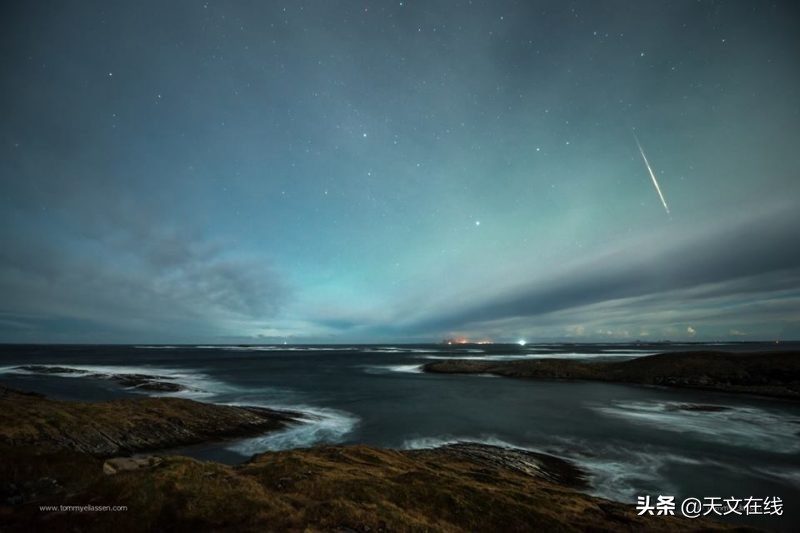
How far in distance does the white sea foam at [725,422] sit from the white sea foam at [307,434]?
32.1 metres

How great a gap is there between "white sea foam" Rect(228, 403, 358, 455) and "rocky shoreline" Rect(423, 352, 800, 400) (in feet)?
187

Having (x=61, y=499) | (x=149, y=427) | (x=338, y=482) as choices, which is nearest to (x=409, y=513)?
(x=338, y=482)

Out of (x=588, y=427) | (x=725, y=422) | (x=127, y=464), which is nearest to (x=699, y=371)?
(x=725, y=422)

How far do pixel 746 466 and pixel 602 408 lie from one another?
2175 centimetres

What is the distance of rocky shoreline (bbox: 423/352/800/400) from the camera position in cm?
5652

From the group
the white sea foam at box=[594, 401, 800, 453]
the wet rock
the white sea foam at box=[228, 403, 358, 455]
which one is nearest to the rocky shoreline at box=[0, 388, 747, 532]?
the wet rock

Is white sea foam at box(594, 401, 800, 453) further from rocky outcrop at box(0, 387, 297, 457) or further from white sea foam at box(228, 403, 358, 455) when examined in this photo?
rocky outcrop at box(0, 387, 297, 457)

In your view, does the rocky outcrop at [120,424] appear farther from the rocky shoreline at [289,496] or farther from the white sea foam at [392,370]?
the white sea foam at [392,370]

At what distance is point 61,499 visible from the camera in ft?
35.5

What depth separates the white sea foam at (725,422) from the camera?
32.2m

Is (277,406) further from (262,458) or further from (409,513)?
(409,513)

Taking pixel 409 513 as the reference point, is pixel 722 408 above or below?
below

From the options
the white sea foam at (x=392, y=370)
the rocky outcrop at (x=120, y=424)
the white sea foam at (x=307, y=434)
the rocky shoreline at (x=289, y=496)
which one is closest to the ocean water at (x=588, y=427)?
the white sea foam at (x=307, y=434)

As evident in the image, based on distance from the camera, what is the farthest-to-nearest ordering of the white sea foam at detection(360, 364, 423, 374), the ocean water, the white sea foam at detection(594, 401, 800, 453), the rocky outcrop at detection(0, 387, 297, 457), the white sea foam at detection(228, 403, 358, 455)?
the white sea foam at detection(360, 364, 423, 374), the white sea foam at detection(594, 401, 800, 453), the white sea foam at detection(228, 403, 358, 455), the ocean water, the rocky outcrop at detection(0, 387, 297, 457)
